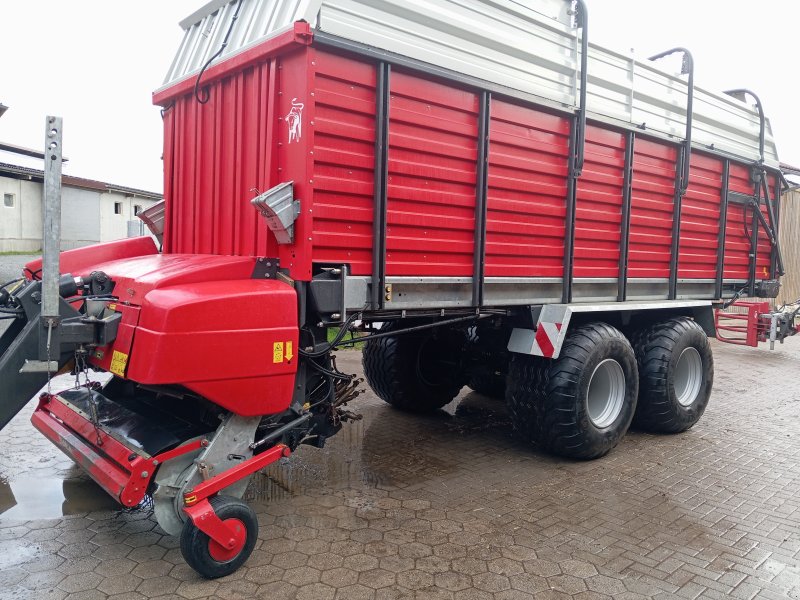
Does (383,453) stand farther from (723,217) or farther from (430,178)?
(723,217)

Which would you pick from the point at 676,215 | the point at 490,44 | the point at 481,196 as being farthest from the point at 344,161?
the point at 676,215

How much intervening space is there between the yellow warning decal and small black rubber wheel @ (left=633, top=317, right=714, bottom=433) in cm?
455

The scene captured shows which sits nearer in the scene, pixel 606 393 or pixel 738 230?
pixel 606 393

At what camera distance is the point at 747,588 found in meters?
3.20

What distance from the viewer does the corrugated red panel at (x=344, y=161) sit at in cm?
356

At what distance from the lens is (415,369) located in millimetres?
6316

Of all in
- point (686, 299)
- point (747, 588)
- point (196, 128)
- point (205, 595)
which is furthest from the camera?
point (686, 299)

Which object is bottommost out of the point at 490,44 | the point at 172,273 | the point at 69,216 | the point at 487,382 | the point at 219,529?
the point at 219,529

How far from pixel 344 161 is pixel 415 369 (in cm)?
309

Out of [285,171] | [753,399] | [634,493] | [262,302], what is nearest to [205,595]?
[262,302]

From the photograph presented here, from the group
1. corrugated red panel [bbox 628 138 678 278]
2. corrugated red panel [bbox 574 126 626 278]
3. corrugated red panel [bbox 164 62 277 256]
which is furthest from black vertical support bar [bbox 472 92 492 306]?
corrugated red panel [bbox 628 138 678 278]

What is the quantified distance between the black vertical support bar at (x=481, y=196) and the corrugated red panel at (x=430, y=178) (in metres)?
0.04

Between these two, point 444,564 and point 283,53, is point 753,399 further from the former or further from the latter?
point 283,53

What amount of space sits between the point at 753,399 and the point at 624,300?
3372mm
